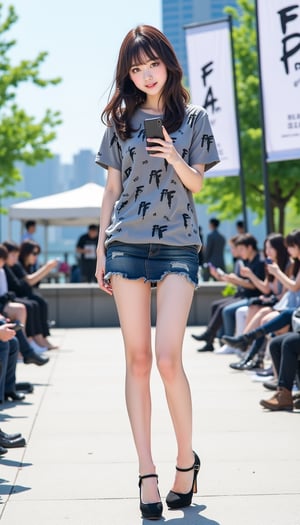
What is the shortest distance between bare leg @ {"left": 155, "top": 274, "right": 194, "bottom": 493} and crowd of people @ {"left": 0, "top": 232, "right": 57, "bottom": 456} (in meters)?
3.43

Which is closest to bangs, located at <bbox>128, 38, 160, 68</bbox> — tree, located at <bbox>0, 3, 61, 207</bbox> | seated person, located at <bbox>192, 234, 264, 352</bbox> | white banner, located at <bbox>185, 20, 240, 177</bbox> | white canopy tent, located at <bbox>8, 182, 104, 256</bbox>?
seated person, located at <bbox>192, 234, 264, 352</bbox>

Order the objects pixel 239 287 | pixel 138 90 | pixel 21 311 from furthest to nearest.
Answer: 1. pixel 239 287
2. pixel 21 311
3. pixel 138 90

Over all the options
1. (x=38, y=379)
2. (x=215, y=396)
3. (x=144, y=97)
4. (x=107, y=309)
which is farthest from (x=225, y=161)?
(x=144, y=97)

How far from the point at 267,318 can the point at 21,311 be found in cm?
Answer: 299

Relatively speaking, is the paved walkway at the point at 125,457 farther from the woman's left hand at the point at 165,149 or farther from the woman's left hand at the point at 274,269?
the woman's left hand at the point at 165,149

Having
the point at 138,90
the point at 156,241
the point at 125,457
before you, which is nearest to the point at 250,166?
the point at 125,457

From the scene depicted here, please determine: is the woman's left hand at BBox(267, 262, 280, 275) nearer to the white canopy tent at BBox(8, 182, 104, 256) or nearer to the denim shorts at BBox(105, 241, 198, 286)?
the denim shorts at BBox(105, 241, 198, 286)

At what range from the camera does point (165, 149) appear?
4.33 metres

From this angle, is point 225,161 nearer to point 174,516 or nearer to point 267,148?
point 267,148

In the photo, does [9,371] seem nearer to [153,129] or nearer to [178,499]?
[178,499]

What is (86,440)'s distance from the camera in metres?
6.45

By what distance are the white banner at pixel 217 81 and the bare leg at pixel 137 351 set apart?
33.9ft

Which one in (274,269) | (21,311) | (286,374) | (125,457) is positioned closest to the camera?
(125,457)

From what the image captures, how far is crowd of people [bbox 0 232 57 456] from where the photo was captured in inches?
323
